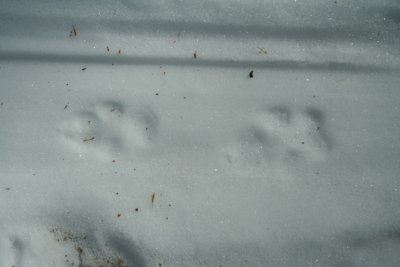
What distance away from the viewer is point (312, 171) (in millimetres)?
1046

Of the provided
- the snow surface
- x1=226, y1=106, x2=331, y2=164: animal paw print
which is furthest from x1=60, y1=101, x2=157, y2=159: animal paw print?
x1=226, y1=106, x2=331, y2=164: animal paw print

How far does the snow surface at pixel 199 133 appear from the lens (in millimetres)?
1029

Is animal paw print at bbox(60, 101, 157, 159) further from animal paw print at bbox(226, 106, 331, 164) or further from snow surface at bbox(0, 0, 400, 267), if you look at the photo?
animal paw print at bbox(226, 106, 331, 164)

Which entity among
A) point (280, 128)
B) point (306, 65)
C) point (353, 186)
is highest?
point (306, 65)

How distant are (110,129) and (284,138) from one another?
0.50 metres

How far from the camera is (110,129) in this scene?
3.60 feet

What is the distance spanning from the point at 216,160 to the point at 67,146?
0.43m

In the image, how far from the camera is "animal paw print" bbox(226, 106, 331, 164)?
106 centimetres

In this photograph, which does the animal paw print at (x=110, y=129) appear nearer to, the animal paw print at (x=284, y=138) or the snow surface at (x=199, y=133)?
the snow surface at (x=199, y=133)

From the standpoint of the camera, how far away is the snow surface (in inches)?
40.5

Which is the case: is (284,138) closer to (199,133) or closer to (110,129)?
(199,133)

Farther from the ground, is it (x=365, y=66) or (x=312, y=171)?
(x=365, y=66)

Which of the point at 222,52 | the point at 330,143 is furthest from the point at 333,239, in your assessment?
the point at 222,52

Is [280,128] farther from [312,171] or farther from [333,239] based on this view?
[333,239]
